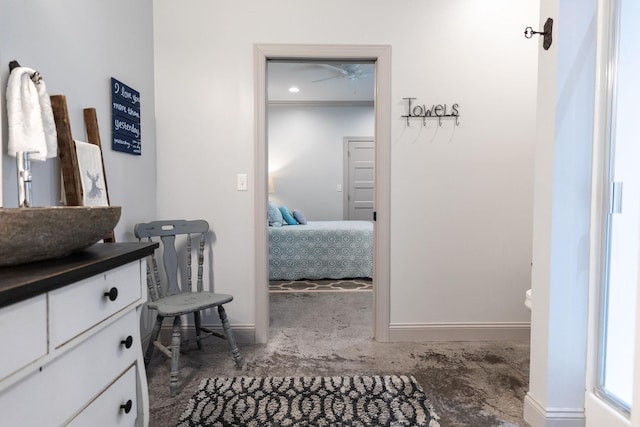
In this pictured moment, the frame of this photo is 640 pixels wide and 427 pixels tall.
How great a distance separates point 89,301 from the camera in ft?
3.19

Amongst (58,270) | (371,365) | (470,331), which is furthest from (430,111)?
(58,270)

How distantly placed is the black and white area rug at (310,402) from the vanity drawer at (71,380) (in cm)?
74

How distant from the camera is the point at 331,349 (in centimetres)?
255

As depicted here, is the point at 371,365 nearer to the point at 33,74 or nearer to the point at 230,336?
the point at 230,336

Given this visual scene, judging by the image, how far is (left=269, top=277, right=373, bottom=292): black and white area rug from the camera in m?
4.12

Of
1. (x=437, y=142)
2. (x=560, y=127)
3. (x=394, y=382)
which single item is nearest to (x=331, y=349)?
(x=394, y=382)

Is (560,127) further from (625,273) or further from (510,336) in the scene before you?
(510,336)

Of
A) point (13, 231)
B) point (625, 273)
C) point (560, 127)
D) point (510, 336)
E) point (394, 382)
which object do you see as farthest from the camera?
point (510, 336)

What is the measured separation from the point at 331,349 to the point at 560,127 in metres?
1.88

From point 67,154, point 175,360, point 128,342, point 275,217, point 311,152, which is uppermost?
point 311,152

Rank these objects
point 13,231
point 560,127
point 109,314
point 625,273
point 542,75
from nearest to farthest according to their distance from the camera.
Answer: point 13,231 → point 109,314 → point 625,273 → point 560,127 → point 542,75

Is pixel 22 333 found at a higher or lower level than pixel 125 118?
lower

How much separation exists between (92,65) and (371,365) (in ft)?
7.54

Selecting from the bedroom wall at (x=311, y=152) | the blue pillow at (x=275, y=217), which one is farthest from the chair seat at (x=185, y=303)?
the bedroom wall at (x=311, y=152)
